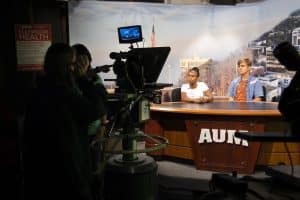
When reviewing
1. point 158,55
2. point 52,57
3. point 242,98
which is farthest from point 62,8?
point 242,98

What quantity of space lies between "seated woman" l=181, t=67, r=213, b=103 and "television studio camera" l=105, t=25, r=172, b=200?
2.13m

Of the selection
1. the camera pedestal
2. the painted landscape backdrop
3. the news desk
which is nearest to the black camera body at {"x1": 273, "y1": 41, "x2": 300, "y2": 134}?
the camera pedestal

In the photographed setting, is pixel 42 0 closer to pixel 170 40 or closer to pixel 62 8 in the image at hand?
pixel 62 8

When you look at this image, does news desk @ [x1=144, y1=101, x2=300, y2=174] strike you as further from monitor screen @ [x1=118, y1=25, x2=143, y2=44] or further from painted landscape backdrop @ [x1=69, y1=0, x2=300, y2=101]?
painted landscape backdrop @ [x1=69, y1=0, x2=300, y2=101]

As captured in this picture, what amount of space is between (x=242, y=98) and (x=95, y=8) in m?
2.80

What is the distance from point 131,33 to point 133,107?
1.86 ft

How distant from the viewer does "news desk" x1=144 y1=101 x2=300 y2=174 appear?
3.97 meters

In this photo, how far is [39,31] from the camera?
3748mm

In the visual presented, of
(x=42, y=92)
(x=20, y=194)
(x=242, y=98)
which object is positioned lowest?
(x=20, y=194)

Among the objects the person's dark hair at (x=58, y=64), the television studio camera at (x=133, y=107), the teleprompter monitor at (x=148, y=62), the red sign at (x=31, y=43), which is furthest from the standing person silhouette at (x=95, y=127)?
the red sign at (x=31, y=43)

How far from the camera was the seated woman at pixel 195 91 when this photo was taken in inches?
187

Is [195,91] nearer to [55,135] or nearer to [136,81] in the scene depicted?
[136,81]

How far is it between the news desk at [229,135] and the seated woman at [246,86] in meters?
0.55

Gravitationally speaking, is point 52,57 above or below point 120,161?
above
